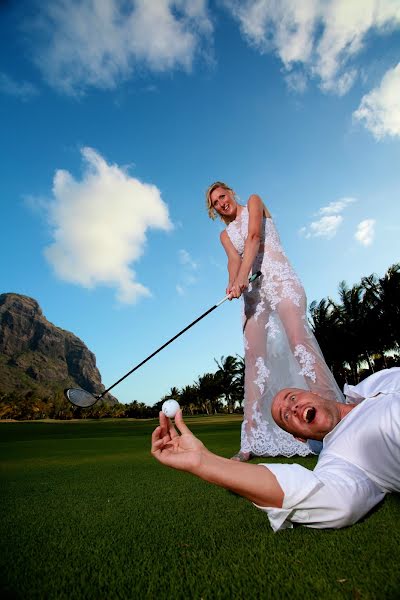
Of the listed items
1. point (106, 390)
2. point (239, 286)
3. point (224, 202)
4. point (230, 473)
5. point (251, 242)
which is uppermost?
point (224, 202)

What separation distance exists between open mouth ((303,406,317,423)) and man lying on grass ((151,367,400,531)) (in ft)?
1.32

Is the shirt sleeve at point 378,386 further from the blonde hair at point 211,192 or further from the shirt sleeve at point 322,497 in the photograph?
the blonde hair at point 211,192

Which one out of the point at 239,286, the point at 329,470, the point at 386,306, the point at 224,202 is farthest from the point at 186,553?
the point at 386,306

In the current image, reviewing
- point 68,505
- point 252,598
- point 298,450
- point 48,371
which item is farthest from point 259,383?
point 48,371

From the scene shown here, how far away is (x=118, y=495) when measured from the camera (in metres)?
2.98

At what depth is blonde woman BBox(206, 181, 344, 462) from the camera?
389 centimetres

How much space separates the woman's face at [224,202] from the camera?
475 cm

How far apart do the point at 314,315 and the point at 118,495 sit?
133 feet

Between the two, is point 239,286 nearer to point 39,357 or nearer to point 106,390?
point 106,390

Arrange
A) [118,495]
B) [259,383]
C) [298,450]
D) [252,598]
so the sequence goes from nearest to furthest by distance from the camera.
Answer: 1. [252,598]
2. [118,495]
3. [298,450]
4. [259,383]

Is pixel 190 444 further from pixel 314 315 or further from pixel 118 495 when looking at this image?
pixel 314 315

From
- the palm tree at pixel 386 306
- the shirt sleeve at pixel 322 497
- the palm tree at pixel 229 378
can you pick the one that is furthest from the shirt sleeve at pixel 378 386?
the palm tree at pixel 229 378

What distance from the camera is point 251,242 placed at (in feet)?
13.9

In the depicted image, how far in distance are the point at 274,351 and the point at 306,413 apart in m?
1.68
